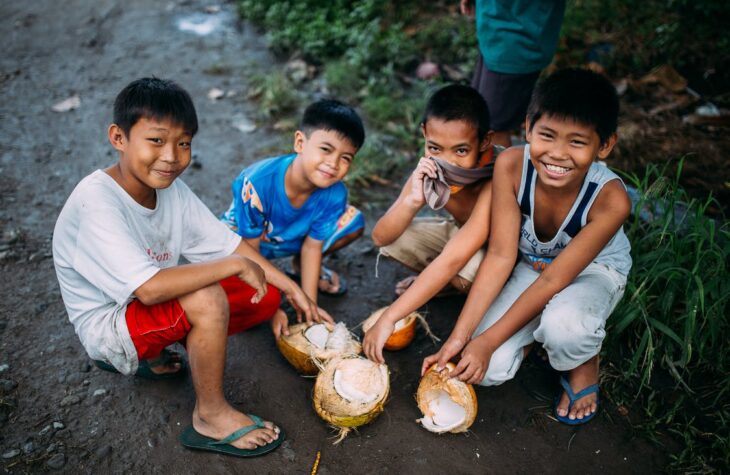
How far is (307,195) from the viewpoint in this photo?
277 centimetres

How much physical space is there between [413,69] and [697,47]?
248 centimetres

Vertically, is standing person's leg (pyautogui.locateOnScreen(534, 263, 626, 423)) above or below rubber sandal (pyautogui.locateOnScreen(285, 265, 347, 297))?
above

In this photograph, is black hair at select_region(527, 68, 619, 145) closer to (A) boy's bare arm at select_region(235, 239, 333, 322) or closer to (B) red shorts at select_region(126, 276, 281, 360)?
(A) boy's bare arm at select_region(235, 239, 333, 322)

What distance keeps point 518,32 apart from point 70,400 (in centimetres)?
289

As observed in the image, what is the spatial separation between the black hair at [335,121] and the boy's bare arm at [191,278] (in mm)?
877

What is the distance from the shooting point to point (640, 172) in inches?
142

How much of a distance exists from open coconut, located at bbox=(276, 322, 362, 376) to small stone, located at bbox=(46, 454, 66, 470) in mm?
947

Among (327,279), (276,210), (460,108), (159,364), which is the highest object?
(460,108)

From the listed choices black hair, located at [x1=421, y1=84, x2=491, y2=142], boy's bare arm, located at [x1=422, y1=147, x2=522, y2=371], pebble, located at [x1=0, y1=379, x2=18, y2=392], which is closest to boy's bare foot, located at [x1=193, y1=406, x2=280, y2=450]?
pebble, located at [x1=0, y1=379, x2=18, y2=392]

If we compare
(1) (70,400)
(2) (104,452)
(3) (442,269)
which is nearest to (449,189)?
(3) (442,269)

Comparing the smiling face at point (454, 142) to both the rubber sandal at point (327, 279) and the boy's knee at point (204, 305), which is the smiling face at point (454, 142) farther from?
the boy's knee at point (204, 305)

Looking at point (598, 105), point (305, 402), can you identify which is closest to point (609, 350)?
point (598, 105)

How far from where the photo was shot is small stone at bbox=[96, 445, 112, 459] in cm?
203

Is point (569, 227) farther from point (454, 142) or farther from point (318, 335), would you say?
point (318, 335)
